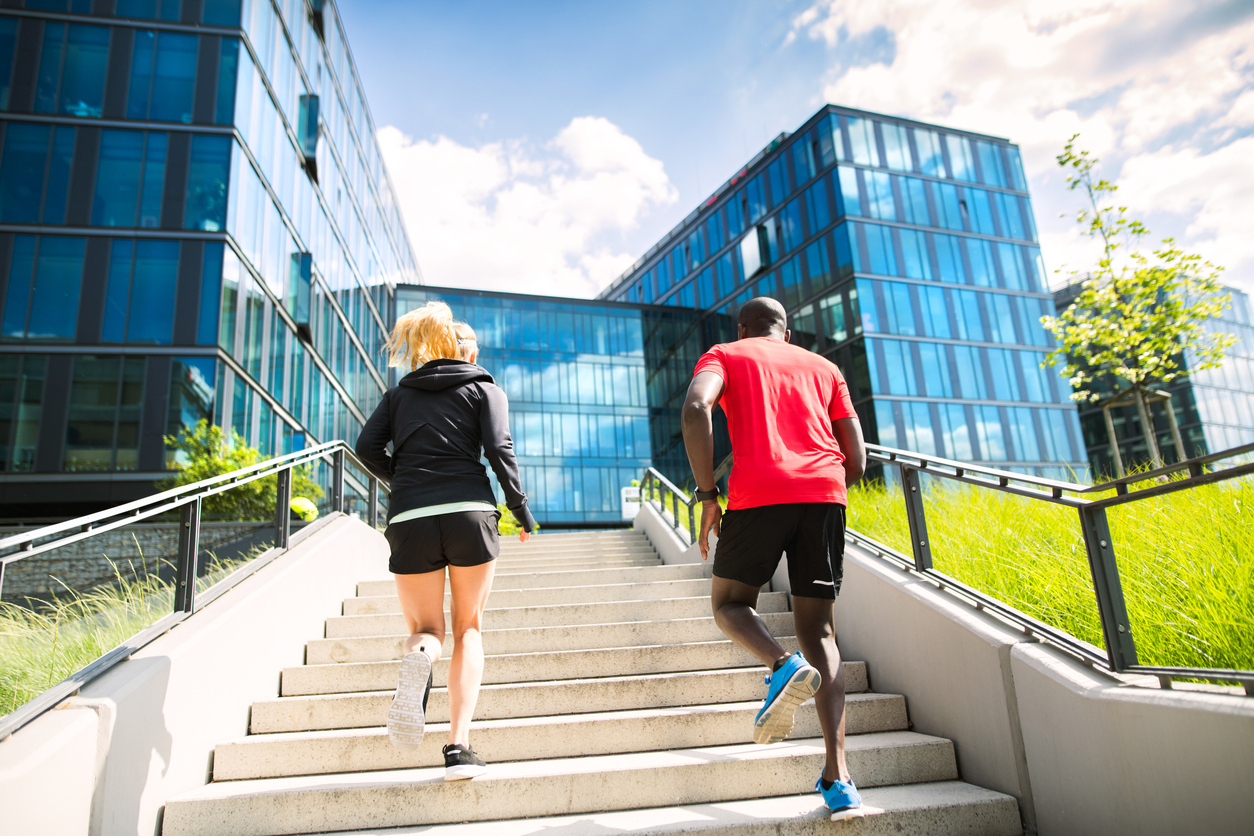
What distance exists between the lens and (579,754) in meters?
3.33

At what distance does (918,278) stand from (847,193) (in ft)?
14.4

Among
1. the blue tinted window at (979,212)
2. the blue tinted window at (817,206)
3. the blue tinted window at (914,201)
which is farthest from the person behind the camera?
the blue tinted window at (979,212)

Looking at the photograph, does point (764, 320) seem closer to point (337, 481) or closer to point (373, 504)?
point (337, 481)

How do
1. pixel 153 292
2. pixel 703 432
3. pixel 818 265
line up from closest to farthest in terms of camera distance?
1. pixel 703 432
2. pixel 153 292
3. pixel 818 265

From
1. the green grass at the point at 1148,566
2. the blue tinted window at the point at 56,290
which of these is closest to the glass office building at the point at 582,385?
the blue tinted window at the point at 56,290

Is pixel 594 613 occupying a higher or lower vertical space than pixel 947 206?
lower

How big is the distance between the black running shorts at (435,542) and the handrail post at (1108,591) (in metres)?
2.14

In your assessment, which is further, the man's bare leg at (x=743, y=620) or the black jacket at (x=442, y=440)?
the black jacket at (x=442, y=440)

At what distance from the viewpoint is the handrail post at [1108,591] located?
256 cm

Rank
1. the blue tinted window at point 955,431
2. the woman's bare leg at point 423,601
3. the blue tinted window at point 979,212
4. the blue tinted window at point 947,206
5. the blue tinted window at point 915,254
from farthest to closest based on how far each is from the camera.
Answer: the blue tinted window at point 979,212 < the blue tinted window at point 947,206 < the blue tinted window at point 915,254 < the blue tinted window at point 955,431 < the woman's bare leg at point 423,601

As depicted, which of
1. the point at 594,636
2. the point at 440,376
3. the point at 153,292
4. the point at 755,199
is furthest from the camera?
the point at 755,199

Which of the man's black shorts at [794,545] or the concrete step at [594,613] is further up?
the man's black shorts at [794,545]

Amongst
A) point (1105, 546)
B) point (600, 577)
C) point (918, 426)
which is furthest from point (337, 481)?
point (918, 426)

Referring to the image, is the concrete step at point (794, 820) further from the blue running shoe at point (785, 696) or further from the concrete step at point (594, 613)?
the concrete step at point (594, 613)
